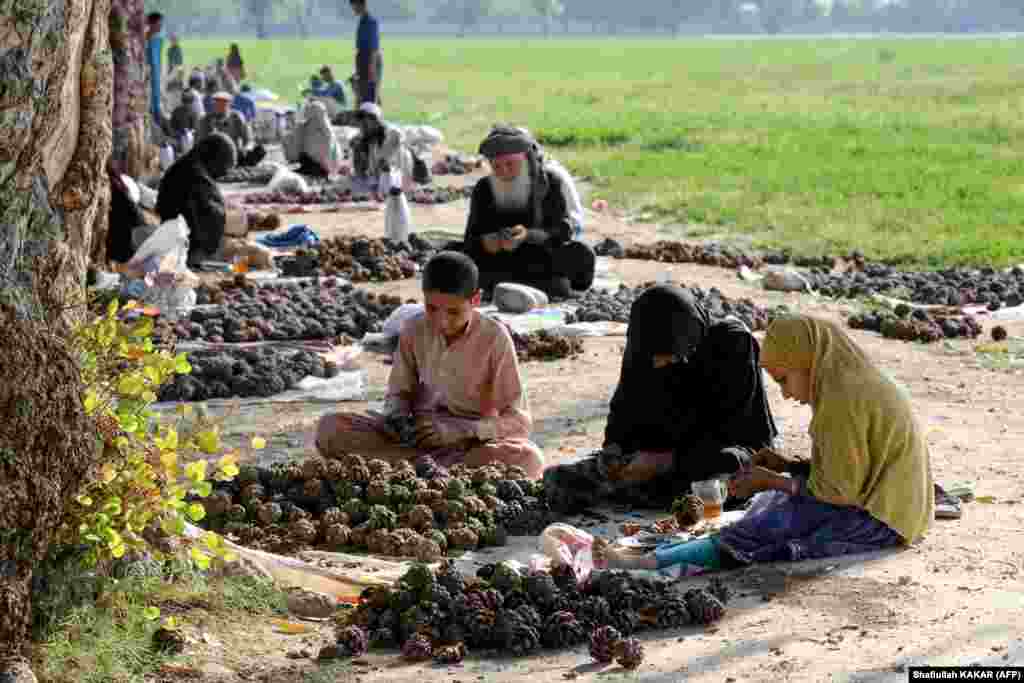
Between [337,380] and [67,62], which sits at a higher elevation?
[67,62]

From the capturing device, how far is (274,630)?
5605 millimetres

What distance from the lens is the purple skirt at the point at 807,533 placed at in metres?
6.16

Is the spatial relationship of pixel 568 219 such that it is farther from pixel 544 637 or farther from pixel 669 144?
pixel 669 144

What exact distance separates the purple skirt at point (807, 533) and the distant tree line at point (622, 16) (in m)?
110

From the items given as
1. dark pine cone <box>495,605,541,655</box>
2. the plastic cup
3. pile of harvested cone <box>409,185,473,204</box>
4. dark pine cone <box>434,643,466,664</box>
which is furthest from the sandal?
pile of harvested cone <box>409,185,473,204</box>

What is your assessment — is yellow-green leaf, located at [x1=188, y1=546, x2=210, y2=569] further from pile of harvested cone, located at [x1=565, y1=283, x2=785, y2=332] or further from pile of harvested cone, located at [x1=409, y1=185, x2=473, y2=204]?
pile of harvested cone, located at [x1=409, y1=185, x2=473, y2=204]

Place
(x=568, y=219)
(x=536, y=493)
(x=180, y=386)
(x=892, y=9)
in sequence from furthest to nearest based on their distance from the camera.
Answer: (x=892, y=9) → (x=568, y=219) → (x=180, y=386) → (x=536, y=493)

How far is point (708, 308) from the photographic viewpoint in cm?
1117

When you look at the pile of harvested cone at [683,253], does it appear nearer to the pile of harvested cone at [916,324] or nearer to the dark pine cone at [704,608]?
the pile of harvested cone at [916,324]

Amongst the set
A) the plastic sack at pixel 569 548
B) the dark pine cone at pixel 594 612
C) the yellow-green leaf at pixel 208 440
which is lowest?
the dark pine cone at pixel 594 612

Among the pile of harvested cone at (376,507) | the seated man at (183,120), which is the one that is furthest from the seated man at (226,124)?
the pile of harvested cone at (376,507)

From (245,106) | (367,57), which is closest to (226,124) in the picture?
(367,57)

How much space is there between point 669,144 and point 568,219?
1564 centimetres

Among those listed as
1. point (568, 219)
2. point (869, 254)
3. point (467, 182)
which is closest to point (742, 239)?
point (869, 254)
